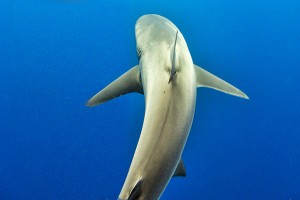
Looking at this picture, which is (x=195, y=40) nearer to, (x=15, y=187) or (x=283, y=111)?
(x=283, y=111)

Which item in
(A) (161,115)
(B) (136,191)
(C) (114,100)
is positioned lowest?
(B) (136,191)

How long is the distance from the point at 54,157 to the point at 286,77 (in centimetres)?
156

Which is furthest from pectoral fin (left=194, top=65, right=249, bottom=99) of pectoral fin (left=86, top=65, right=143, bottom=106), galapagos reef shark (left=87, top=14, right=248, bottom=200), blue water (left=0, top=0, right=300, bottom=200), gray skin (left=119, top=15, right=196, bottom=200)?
blue water (left=0, top=0, right=300, bottom=200)

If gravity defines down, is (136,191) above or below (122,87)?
below

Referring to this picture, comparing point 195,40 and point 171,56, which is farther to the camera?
point 195,40

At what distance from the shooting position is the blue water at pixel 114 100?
2701mm

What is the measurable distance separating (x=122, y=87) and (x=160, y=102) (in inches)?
21.6

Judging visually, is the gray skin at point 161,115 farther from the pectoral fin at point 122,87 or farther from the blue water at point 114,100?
the blue water at point 114,100

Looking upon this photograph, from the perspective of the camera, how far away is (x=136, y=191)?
1.29 metres

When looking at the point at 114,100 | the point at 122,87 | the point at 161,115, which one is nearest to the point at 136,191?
the point at 161,115

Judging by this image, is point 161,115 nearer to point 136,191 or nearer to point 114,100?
point 136,191

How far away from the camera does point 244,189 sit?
9.29 ft

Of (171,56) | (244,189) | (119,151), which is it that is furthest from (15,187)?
(171,56)

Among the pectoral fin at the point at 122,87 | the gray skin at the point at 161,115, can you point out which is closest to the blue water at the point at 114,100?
the pectoral fin at the point at 122,87
